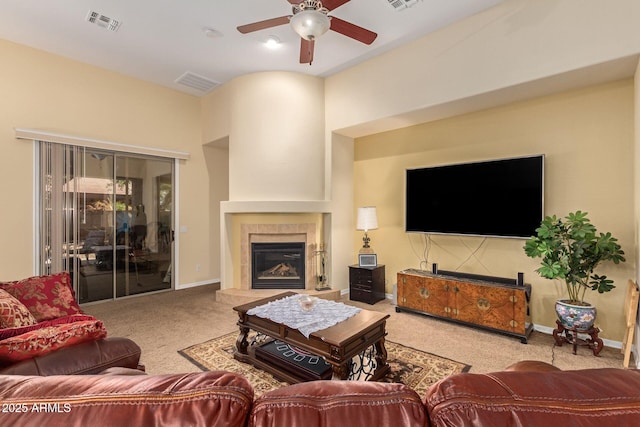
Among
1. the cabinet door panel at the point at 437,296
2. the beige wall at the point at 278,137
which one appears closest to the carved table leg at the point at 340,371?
the cabinet door panel at the point at 437,296

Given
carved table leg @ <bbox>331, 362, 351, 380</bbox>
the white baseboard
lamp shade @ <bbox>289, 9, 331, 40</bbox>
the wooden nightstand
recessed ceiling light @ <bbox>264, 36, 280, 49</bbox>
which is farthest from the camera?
the white baseboard

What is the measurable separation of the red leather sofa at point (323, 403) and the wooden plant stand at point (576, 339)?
284 cm

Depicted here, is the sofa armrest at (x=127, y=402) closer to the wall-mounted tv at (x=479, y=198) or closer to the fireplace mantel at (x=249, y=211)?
the wall-mounted tv at (x=479, y=198)

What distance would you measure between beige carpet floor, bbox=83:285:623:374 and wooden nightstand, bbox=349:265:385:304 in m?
0.14

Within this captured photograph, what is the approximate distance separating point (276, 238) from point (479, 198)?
283 cm

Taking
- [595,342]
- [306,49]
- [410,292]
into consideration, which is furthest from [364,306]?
[306,49]

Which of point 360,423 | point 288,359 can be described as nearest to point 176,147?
point 288,359

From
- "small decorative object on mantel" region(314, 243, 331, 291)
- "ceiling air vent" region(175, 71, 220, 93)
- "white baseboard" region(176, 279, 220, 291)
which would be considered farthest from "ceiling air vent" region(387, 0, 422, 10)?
"white baseboard" region(176, 279, 220, 291)

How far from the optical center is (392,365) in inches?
103

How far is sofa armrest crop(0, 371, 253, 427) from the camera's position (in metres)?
0.58

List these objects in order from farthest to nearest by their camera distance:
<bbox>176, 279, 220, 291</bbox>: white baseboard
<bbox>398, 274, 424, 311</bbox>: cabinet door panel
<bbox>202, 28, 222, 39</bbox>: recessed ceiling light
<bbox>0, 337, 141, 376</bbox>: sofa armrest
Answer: <bbox>176, 279, 220, 291</bbox>: white baseboard, <bbox>398, 274, 424, 311</bbox>: cabinet door panel, <bbox>202, 28, 222, 39</bbox>: recessed ceiling light, <bbox>0, 337, 141, 376</bbox>: sofa armrest

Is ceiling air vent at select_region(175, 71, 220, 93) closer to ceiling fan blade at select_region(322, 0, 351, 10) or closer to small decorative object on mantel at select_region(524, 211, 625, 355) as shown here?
ceiling fan blade at select_region(322, 0, 351, 10)

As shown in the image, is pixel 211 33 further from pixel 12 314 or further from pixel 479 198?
pixel 479 198

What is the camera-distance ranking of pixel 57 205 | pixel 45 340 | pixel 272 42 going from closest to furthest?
pixel 45 340, pixel 272 42, pixel 57 205
